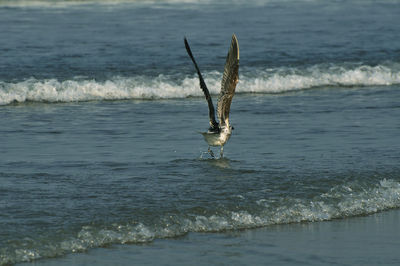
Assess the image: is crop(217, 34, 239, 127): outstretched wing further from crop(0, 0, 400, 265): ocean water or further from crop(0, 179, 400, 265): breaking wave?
crop(0, 179, 400, 265): breaking wave

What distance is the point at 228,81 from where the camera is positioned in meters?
10.6

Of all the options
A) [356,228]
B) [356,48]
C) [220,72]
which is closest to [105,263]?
[356,228]

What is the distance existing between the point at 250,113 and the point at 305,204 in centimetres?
609

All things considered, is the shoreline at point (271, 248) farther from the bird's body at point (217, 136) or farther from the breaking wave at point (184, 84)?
the breaking wave at point (184, 84)

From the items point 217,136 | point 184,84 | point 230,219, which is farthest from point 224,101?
point 184,84

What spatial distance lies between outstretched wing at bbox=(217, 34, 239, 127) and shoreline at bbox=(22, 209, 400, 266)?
259 cm

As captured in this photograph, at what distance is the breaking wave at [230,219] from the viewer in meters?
7.41

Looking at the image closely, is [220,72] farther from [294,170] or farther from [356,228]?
[356,228]

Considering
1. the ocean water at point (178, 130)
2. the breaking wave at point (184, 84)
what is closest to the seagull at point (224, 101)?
the ocean water at point (178, 130)

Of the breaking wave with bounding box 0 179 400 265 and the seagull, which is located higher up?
the seagull

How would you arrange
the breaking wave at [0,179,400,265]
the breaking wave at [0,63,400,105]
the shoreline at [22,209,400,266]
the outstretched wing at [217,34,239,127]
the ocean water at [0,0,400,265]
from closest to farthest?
the shoreline at [22,209,400,266]
the breaking wave at [0,179,400,265]
the ocean water at [0,0,400,265]
the outstretched wing at [217,34,239,127]
the breaking wave at [0,63,400,105]

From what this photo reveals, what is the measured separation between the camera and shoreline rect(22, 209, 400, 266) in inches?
286

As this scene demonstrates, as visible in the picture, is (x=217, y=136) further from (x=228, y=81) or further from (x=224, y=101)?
(x=228, y=81)

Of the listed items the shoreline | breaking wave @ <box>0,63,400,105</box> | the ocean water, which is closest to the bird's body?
the ocean water
